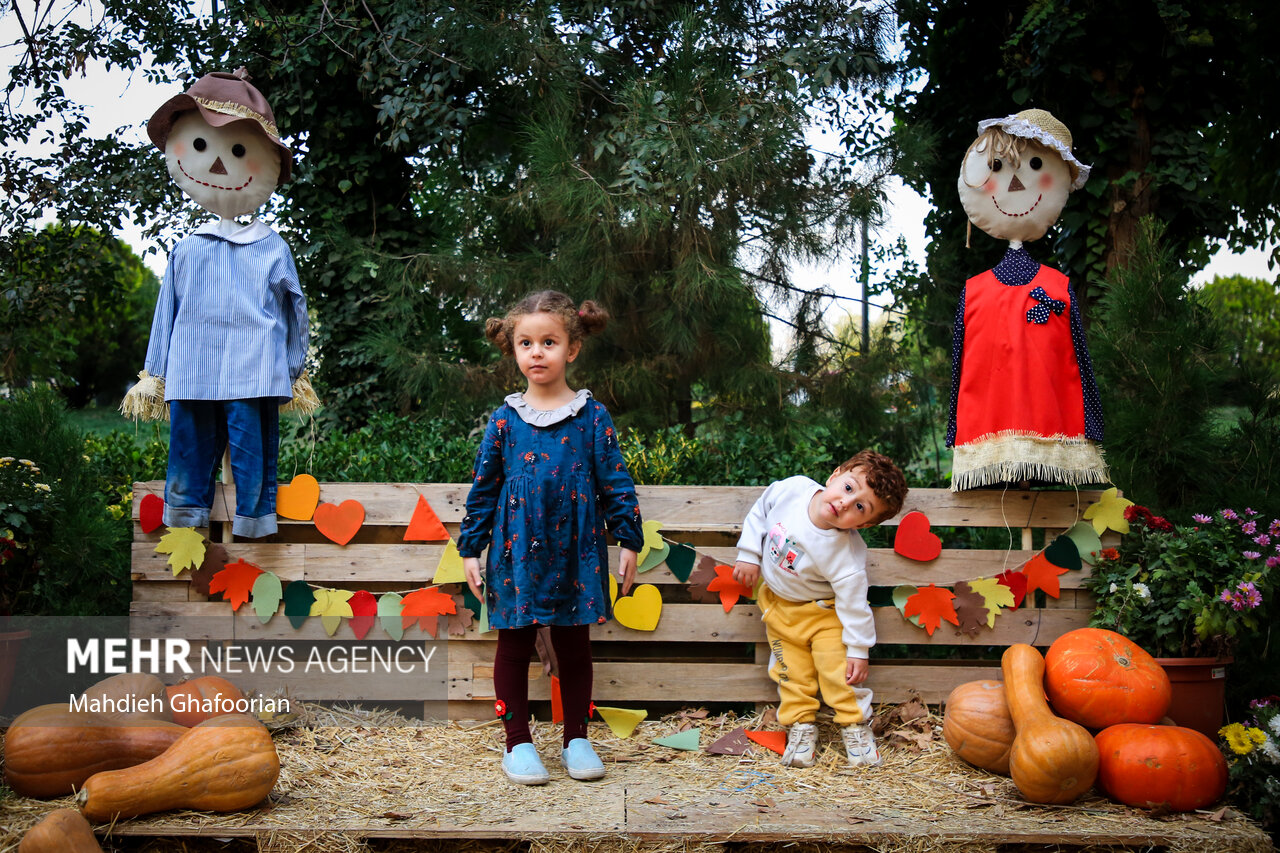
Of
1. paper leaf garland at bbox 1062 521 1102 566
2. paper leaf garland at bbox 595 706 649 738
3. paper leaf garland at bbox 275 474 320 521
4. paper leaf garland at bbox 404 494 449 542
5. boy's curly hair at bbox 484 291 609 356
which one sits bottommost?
paper leaf garland at bbox 595 706 649 738

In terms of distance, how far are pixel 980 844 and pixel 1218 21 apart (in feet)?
13.1

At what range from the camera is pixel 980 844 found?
95.3 inches

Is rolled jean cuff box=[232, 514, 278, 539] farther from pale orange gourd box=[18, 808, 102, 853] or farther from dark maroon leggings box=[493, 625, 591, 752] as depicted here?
pale orange gourd box=[18, 808, 102, 853]

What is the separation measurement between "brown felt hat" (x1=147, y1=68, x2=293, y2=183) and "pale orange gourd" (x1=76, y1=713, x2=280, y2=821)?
2.00 m

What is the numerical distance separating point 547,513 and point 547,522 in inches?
1.1

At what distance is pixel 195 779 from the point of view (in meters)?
2.44

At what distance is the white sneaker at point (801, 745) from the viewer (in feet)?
9.75

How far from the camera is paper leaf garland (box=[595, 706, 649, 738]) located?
10.7 ft

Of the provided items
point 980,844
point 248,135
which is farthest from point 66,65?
point 980,844

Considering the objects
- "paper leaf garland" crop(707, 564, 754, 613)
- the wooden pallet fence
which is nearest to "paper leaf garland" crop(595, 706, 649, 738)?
the wooden pallet fence

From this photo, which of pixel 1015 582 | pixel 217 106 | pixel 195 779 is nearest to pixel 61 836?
pixel 195 779

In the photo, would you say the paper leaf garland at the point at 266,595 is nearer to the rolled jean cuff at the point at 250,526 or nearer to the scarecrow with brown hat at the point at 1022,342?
the rolled jean cuff at the point at 250,526

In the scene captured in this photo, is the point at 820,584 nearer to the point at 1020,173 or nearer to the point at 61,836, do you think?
the point at 1020,173

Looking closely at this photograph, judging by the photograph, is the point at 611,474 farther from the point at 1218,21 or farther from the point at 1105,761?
the point at 1218,21
